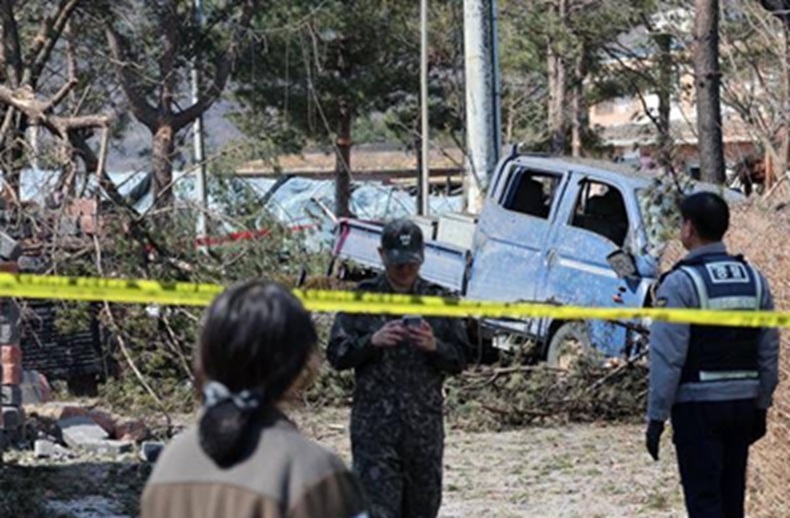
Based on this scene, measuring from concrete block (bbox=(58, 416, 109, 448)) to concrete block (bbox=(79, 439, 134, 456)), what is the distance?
0.03 m

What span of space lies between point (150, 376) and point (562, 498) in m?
3.38

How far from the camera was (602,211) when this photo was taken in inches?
571

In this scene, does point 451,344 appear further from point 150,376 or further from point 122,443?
point 150,376

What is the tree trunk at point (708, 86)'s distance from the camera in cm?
1371

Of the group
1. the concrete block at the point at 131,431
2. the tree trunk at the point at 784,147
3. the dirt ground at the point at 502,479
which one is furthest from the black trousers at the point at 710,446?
the tree trunk at the point at 784,147

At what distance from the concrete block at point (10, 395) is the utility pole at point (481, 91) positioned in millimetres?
8036

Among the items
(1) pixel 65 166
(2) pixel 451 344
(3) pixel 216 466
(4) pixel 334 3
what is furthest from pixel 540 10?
(3) pixel 216 466

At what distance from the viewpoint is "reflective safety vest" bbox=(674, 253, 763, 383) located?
6.62 metres

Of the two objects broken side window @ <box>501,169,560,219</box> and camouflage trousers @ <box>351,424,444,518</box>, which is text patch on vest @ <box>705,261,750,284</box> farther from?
broken side window @ <box>501,169,560,219</box>

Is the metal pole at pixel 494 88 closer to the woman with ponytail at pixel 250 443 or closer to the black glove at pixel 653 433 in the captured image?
the black glove at pixel 653 433

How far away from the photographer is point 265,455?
3.25 m

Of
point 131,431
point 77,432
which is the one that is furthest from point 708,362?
point 131,431

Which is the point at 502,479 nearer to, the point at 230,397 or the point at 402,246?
the point at 402,246

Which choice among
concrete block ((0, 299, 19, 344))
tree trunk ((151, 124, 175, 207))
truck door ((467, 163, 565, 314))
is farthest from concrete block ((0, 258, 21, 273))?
truck door ((467, 163, 565, 314))
